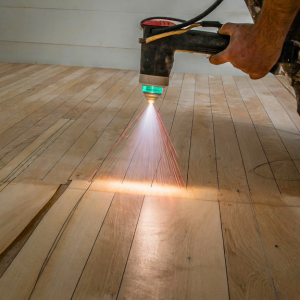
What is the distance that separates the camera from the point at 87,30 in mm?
3768

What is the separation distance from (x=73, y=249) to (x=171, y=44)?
0.66 meters

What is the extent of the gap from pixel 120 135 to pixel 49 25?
101 inches

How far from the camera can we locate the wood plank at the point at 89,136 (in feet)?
4.57

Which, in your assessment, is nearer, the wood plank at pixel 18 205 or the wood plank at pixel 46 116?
the wood plank at pixel 18 205

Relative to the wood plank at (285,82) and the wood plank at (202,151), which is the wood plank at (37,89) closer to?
the wood plank at (202,151)

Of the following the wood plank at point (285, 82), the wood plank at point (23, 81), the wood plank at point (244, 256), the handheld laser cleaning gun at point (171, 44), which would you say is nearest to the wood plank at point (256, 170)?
the wood plank at point (244, 256)

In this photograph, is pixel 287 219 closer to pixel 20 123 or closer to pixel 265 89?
pixel 20 123

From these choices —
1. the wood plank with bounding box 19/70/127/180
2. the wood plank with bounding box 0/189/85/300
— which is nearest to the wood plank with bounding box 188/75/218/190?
the wood plank with bounding box 0/189/85/300

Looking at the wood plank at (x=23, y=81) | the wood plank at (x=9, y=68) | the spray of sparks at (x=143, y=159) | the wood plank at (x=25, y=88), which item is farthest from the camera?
the wood plank at (x=9, y=68)

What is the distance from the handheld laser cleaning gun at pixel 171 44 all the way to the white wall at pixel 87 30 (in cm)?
271

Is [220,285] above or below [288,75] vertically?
below

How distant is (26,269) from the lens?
2.88 feet

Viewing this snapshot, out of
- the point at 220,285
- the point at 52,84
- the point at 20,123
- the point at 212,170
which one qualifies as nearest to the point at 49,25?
the point at 52,84

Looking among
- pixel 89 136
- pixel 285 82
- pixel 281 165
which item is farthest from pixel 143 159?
pixel 285 82
